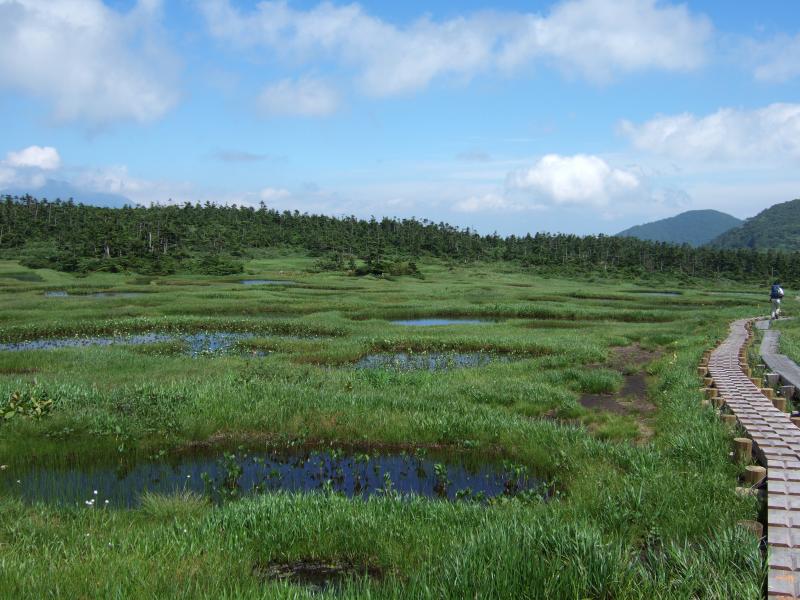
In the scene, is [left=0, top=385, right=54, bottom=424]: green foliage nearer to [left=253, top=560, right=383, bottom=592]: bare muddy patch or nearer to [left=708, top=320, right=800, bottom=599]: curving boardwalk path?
[left=253, top=560, right=383, bottom=592]: bare muddy patch

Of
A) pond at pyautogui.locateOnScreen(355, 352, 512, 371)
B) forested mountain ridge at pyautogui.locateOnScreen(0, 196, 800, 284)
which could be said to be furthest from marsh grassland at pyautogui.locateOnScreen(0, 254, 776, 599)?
forested mountain ridge at pyautogui.locateOnScreen(0, 196, 800, 284)

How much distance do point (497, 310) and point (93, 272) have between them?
199 feet

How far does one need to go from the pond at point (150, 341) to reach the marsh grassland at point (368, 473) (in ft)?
1.12

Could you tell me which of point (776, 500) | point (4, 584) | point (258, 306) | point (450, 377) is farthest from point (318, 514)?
point (258, 306)

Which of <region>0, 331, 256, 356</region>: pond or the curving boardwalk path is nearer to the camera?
the curving boardwalk path

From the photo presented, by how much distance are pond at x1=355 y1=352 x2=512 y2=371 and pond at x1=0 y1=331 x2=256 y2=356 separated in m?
7.61

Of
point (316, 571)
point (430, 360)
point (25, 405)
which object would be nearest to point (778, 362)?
point (430, 360)

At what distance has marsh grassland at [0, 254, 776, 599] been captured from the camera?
5.72 m

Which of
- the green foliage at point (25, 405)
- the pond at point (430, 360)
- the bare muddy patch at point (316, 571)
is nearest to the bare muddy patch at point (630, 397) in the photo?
the pond at point (430, 360)

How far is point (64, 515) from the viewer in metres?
8.62

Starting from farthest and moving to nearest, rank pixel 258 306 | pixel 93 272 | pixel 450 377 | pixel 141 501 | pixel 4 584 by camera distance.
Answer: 1. pixel 93 272
2. pixel 258 306
3. pixel 450 377
4. pixel 141 501
5. pixel 4 584

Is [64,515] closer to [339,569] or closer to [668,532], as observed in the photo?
[339,569]

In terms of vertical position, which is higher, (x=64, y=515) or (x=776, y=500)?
(x=776, y=500)

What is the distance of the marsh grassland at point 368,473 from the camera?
5.72m
